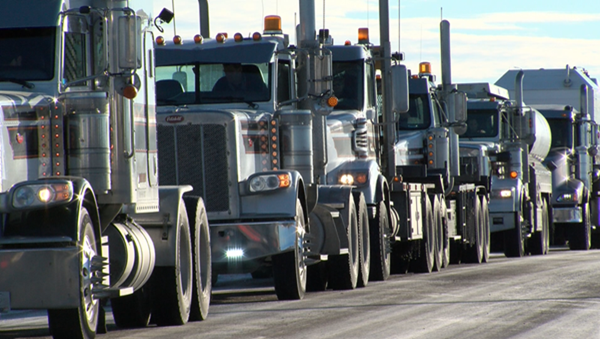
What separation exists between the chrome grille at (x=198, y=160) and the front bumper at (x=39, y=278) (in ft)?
16.3

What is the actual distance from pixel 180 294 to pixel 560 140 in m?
22.8

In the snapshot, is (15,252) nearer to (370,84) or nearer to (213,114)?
(213,114)

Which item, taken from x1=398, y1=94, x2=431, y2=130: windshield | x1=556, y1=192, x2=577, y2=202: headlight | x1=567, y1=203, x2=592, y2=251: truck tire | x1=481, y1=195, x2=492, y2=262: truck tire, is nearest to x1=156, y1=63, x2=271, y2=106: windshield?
x1=398, y1=94, x2=431, y2=130: windshield

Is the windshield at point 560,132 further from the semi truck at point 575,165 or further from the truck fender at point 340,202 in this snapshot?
the truck fender at point 340,202

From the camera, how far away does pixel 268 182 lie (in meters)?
13.2

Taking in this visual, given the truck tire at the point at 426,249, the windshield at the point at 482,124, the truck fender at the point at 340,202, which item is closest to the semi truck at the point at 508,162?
the windshield at the point at 482,124

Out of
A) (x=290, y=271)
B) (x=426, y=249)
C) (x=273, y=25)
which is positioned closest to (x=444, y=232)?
(x=426, y=249)

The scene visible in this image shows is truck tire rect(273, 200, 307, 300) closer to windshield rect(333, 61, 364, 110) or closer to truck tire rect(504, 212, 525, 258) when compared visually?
windshield rect(333, 61, 364, 110)

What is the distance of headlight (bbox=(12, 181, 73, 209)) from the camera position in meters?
8.23

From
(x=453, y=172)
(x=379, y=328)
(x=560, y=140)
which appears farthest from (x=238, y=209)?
(x=560, y=140)

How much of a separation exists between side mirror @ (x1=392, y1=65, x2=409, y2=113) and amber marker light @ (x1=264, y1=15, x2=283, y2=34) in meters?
2.71

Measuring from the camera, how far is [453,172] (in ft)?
75.7

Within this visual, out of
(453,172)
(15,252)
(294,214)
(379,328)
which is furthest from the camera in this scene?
(453,172)

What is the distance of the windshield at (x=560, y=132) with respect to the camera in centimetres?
3200
